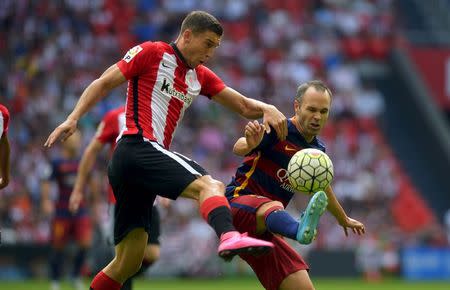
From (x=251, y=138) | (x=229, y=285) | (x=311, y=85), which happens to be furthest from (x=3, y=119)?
(x=229, y=285)

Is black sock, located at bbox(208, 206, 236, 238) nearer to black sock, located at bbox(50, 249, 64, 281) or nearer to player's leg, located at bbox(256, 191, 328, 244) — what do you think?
player's leg, located at bbox(256, 191, 328, 244)

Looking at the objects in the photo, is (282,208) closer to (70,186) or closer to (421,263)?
(70,186)

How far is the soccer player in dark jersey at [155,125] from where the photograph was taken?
24.2 feet

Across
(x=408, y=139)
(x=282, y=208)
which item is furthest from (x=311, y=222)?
(x=408, y=139)

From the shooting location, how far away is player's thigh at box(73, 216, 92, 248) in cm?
1539

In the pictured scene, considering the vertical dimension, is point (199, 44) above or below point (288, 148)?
above

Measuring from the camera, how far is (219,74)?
22750 mm

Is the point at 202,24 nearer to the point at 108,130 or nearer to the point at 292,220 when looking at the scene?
the point at 292,220

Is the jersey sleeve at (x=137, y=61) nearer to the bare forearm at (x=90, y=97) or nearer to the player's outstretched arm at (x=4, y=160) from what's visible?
the bare forearm at (x=90, y=97)

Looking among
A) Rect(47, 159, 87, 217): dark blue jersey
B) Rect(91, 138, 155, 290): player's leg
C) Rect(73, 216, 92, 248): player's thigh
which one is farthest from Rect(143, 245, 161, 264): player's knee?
Rect(47, 159, 87, 217): dark blue jersey

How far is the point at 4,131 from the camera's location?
29.1ft

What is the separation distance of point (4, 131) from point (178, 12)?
1529 cm

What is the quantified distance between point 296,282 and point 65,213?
27.9 feet

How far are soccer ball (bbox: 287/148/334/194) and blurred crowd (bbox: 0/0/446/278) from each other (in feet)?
37.9
